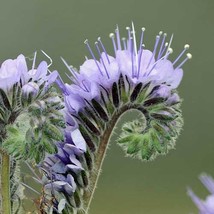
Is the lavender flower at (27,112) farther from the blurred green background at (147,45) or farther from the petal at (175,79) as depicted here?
the blurred green background at (147,45)

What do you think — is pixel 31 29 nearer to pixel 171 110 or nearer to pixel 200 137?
pixel 200 137

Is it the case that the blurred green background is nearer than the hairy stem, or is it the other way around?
the hairy stem

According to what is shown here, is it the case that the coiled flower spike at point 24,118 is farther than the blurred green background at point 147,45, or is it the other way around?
the blurred green background at point 147,45

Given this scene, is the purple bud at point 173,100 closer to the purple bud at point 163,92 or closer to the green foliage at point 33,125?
the purple bud at point 163,92

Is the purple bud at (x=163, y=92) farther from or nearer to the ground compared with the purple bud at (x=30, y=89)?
nearer to the ground

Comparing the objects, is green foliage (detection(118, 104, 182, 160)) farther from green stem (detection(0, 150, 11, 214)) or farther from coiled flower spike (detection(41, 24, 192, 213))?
green stem (detection(0, 150, 11, 214))

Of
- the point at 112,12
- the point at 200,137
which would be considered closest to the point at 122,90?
the point at 200,137

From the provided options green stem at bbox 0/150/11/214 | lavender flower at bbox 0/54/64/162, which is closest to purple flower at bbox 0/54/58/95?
lavender flower at bbox 0/54/64/162

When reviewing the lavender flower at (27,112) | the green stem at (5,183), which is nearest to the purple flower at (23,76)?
the lavender flower at (27,112)
